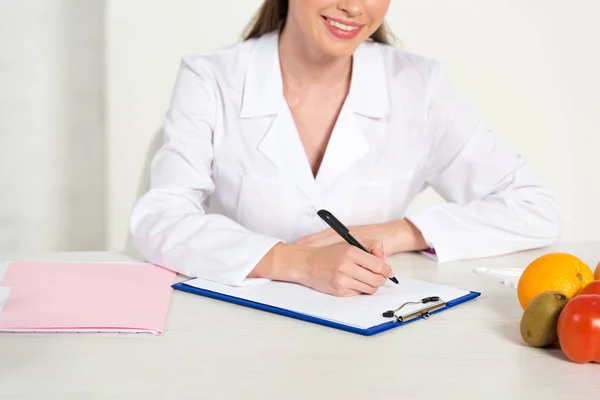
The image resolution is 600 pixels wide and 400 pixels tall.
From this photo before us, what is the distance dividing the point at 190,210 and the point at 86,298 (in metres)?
0.44

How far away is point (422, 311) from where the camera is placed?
1395 millimetres

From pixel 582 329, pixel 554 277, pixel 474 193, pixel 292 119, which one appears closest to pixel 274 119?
pixel 292 119

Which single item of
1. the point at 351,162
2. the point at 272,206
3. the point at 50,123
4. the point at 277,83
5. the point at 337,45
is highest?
the point at 337,45

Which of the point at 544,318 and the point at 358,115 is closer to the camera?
the point at 544,318

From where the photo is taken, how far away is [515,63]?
313 cm

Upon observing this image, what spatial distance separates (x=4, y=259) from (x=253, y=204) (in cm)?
59

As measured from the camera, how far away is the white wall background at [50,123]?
293 cm

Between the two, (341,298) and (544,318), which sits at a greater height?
(544,318)

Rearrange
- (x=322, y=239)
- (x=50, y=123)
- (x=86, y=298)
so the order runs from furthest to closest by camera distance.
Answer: (x=50, y=123), (x=322, y=239), (x=86, y=298)

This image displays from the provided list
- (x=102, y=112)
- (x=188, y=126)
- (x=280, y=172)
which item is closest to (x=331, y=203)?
(x=280, y=172)

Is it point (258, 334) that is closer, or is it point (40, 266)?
point (258, 334)

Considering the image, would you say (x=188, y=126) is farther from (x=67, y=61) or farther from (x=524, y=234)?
(x=67, y=61)

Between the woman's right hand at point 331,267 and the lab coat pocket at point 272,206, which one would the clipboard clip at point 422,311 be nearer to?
the woman's right hand at point 331,267

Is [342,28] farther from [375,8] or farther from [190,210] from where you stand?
[190,210]
